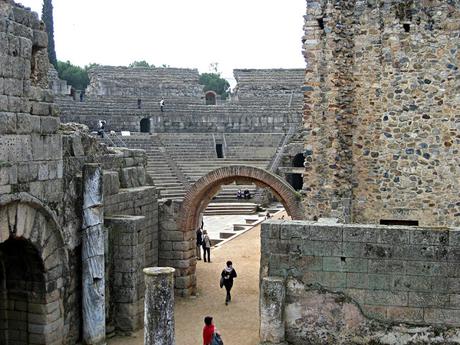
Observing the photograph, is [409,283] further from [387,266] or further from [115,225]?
[115,225]

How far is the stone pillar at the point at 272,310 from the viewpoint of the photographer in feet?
30.7

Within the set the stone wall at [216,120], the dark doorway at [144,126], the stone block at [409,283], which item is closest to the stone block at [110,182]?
the stone block at [409,283]

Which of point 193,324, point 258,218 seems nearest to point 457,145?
point 193,324

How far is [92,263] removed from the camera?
10367 millimetres

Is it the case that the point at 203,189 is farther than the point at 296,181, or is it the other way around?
the point at 296,181

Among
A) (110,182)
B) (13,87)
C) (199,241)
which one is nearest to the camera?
(13,87)

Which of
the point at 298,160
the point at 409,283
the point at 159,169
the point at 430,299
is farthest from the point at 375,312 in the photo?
the point at 298,160

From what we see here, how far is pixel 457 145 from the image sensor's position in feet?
40.0

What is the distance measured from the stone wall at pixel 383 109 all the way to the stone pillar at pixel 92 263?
458cm

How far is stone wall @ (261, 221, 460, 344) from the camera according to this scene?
8.91 metres

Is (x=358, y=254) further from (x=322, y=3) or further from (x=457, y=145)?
(x=322, y=3)

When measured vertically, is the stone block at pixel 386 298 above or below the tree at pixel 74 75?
→ below

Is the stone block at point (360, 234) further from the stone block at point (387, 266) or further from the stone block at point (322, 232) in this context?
the stone block at point (387, 266)

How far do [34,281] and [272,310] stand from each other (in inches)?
145
